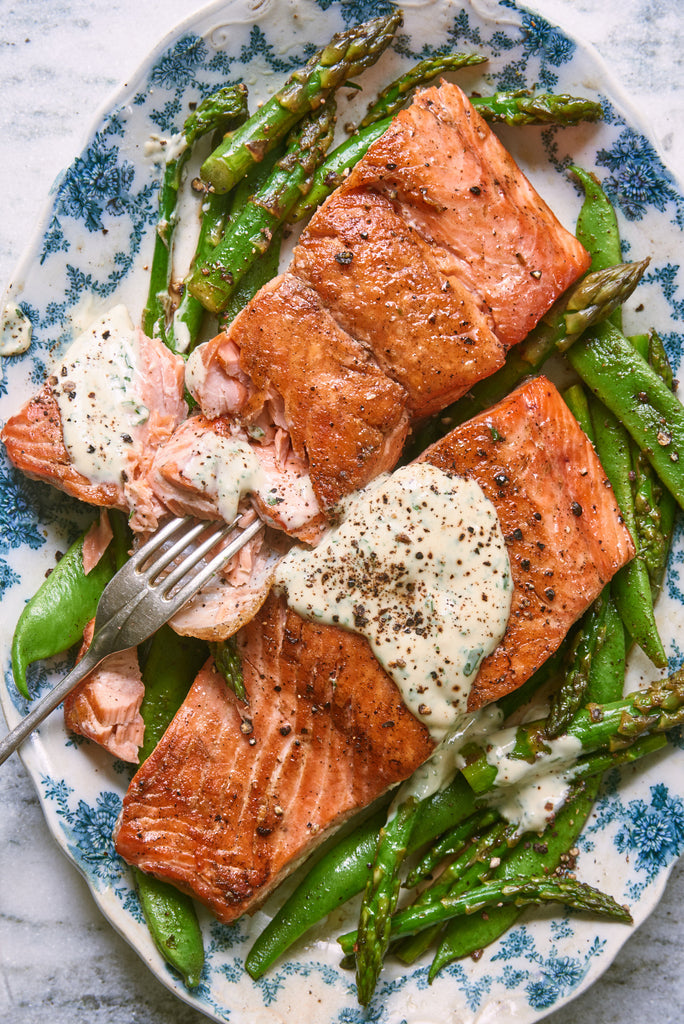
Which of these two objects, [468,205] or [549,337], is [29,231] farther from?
[549,337]

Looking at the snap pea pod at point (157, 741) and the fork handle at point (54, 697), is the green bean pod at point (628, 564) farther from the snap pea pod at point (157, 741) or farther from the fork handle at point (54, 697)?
the fork handle at point (54, 697)

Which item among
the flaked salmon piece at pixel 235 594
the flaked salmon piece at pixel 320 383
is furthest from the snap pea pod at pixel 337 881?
the flaked salmon piece at pixel 320 383

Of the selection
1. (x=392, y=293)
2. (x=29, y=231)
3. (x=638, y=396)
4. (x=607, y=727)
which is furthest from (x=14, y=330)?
(x=607, y=727)

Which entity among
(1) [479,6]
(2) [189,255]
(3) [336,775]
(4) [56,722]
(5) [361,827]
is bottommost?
(4) [56,722]

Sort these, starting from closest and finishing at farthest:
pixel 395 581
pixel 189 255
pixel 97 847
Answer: pixel 395 581 < pixel 97 847 < pixel 189 255

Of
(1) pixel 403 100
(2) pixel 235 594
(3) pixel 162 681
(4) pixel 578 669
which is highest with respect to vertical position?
(1) pixel 403 100

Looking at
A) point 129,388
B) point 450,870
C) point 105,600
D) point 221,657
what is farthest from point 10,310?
point 450,870

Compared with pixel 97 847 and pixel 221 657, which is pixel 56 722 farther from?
pixel 221 657
